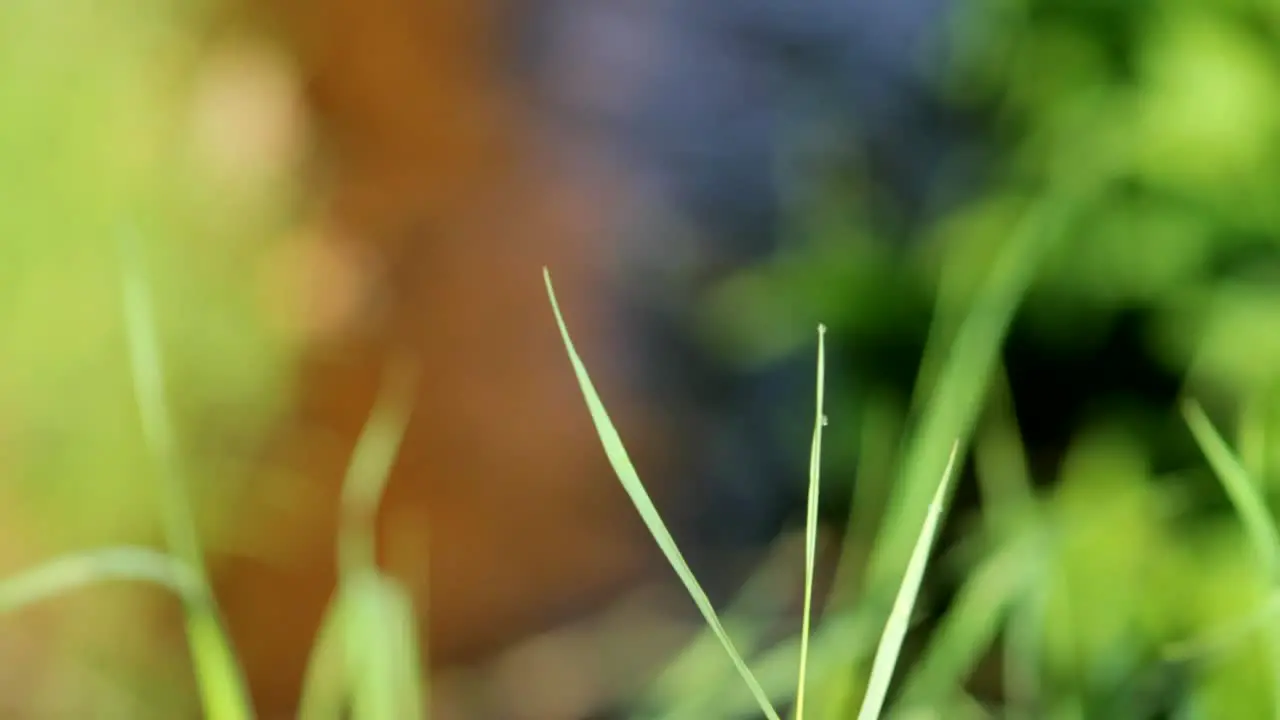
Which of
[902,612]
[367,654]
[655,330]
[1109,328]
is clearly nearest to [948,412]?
[902,612]

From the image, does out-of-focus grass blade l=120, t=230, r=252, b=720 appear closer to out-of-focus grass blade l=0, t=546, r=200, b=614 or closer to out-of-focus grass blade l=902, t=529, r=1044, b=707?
out-of-focus grass blade l=0, t=546, r=200, b=614

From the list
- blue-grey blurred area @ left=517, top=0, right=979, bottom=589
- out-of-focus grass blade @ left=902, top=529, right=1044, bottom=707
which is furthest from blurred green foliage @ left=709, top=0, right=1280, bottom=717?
blue-grey blurred area @ left=517, top=0, right=979, bottom=589

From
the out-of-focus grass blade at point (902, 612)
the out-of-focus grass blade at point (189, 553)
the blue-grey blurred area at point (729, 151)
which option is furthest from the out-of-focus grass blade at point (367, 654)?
the blue-grey blurred area at point (729, 151)

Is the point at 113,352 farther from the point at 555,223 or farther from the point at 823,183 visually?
the point at 823,183

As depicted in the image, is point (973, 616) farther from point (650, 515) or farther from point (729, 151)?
point (729, 151)

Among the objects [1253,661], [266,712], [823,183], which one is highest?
[823,183]

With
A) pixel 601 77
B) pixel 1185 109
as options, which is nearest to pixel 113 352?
pixel 601 77

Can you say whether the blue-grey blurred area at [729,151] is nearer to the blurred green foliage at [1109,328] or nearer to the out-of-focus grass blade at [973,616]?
the blurred green foliage at [1109,328]

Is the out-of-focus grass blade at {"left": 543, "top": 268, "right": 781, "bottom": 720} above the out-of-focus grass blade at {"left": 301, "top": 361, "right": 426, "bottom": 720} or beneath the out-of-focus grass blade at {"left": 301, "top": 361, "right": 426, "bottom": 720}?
above

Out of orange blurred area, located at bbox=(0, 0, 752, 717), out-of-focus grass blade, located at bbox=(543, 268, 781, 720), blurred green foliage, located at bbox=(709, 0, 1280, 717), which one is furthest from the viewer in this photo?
orange blurred area, located at bbox=(0, 0, 752, 717)

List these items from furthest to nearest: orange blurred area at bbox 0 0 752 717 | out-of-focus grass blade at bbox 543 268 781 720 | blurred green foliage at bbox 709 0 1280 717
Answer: orange blurred area at bbox 0 0 752 717, blurred green foliage at bbox 709 0 1280 717, out-of-focus grass blade at bbox 543 268 781 720
